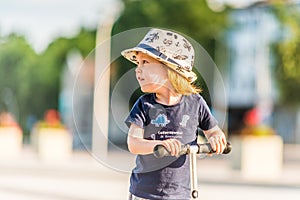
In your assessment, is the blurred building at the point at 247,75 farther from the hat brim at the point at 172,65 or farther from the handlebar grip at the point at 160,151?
the handlebar grip at the point at 160,151

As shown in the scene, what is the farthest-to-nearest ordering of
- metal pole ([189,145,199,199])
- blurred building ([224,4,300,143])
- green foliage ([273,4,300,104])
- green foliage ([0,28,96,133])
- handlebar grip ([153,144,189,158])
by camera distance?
blurred building ([224,4,300,143])
green foliage ([0,28,96,133])
green foliage ([273,4,300,104])
metal pole ([189,145,199,199])
handlebar grip ([153,144,189,158])

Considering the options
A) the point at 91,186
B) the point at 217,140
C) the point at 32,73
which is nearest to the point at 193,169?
the point at 217,140

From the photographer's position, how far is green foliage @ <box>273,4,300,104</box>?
119 ft

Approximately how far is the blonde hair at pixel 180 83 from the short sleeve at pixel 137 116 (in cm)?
17

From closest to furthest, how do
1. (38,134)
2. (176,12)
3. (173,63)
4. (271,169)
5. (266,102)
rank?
(173,63), (271,169), (38,134), (176,12), (266,102)

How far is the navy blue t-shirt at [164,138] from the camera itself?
328cm

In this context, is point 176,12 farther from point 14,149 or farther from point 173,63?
point 173,63

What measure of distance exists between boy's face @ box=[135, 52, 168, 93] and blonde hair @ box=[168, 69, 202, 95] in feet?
0.11

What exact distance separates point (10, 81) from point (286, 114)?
20.2 metres

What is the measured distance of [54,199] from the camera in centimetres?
1033

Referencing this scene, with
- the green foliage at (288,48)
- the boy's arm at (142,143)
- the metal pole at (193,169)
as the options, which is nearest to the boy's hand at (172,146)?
the boy's arm at (142,143)

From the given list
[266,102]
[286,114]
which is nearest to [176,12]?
[266,102]

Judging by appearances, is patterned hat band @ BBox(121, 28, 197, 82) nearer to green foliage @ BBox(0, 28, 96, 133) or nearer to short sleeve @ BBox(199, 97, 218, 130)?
short sleeve @ BBox(199, 97, 218, 130)

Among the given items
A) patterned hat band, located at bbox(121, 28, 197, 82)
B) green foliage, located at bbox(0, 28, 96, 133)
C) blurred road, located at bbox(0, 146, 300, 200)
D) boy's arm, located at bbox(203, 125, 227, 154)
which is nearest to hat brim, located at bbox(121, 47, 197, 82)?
patterned hat band, located at bbox(121, 28, 197, 82)
